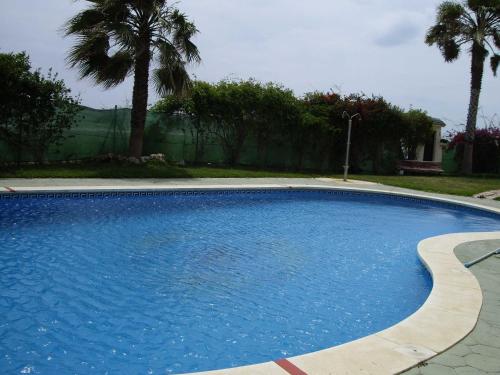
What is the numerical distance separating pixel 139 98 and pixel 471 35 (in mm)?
17108

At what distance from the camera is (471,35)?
870 inches

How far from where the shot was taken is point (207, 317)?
4465mm

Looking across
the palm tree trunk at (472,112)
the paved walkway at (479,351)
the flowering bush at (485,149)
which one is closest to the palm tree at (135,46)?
the paved walkway at (479,351)

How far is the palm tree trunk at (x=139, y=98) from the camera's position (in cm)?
1451

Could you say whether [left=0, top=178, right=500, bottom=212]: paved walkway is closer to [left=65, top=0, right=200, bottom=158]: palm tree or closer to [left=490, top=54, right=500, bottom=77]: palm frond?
[left=65, top=0, right=200, bottom=158]: palm tree

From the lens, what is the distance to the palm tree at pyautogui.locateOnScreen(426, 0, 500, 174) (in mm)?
21609

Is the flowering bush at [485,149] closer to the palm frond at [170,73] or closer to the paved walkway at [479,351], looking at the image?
the palm frond at [170,73]

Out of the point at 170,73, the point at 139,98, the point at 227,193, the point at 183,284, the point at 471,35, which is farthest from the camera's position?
the point at 471,35

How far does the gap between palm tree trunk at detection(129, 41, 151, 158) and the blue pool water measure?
15.3 feet

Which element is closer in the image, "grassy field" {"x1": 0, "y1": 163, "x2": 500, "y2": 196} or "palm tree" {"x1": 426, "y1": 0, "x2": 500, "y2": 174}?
"grassy field" {"x1": 0, "y1": 163, "x2": 500, "y2": 196}

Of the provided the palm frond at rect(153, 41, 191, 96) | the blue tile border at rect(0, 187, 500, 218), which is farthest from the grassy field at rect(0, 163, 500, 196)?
the palm frond at rect(153, 41, 191, 96)

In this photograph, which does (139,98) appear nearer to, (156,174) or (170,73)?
(170,73)

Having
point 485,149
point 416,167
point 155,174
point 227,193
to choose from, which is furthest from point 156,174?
point 485,149

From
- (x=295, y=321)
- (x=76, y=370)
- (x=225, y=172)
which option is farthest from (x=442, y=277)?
(x=225, y=172)
